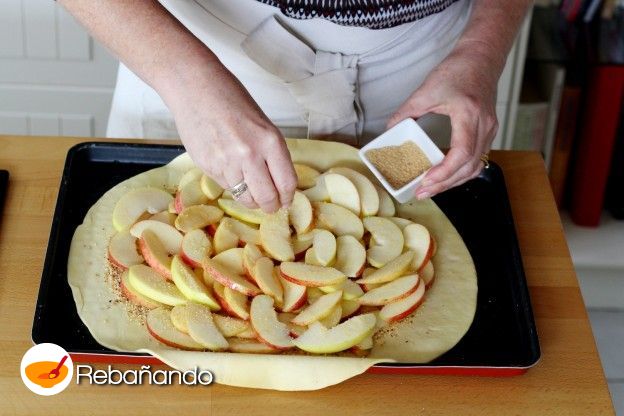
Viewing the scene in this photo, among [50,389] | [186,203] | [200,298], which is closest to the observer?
[50,389]

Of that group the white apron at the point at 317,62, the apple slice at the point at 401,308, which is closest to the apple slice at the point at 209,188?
the white apron at the point at 317,62

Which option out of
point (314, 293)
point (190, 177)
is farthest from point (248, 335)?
point (190, 177)

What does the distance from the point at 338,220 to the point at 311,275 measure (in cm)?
15

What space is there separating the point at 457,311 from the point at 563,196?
4.70ft

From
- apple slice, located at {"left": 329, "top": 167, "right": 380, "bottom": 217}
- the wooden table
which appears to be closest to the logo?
the wooden table

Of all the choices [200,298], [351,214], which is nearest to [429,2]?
[351,214]

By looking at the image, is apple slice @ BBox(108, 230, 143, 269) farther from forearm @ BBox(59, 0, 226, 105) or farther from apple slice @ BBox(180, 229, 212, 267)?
forearm @ BBox(59, 0, 226, 105)

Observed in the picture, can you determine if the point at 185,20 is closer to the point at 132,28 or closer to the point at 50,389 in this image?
the point at 132,28

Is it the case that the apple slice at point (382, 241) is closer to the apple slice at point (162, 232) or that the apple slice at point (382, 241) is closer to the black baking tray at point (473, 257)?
the black baking tray at point (473, 257)

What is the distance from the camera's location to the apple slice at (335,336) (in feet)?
3.90

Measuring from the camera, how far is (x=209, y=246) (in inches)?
52.2

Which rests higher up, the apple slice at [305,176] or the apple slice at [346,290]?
the apple slice at [305,176]

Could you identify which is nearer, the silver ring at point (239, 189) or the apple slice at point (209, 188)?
the silver ring at point (239, 189)

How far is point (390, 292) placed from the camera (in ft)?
4.19
